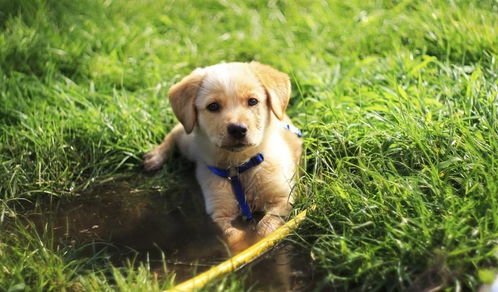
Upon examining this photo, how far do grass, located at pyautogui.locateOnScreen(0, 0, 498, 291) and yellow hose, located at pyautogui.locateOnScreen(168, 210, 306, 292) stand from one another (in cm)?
6

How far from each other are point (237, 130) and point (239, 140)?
70 mm

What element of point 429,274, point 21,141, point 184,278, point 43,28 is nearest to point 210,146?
point 184,278

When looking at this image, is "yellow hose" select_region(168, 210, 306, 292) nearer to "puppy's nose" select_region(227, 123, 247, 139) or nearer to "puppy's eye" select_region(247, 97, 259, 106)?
"puppy's nose" select_region(227, 123, 247, 139)

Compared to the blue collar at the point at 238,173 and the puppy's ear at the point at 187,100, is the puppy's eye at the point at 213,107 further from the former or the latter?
the blue collar at the point at 238,173

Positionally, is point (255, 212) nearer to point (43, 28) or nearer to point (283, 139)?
point (283, 139)

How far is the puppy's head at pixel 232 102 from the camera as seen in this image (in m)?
4.04

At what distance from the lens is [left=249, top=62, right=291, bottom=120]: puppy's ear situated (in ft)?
14.0

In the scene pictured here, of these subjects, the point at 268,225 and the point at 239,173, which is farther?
the point at 239,173

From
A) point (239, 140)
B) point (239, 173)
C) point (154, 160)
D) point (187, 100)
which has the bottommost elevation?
point (154, 160)

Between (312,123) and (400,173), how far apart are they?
2.75ft

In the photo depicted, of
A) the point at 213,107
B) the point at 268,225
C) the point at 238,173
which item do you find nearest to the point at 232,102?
the point at 213,107

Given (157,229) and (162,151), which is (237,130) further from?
(162,151)

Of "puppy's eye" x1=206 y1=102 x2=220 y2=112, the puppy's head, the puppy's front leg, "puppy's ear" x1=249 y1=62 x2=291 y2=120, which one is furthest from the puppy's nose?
the puppy's front leg

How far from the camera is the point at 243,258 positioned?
3568 millimetres
